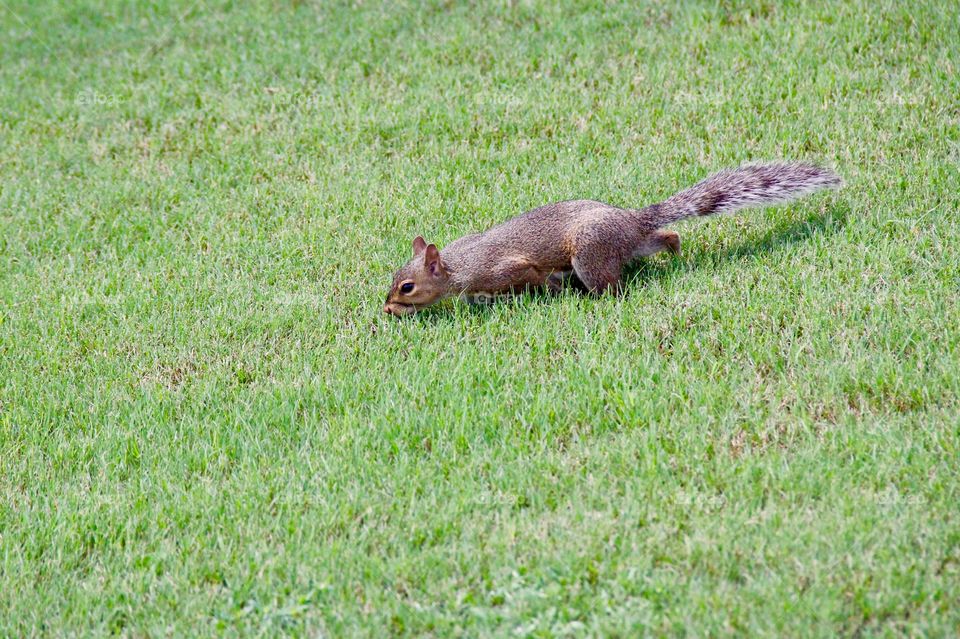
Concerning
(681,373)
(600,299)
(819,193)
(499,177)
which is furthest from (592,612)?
(499,177)

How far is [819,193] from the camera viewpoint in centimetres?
624

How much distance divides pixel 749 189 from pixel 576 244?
1.04 m

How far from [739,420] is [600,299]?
1351 millimetres

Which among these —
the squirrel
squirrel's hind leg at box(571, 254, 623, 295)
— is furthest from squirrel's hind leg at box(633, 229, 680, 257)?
squirrel's hind leg at box(571, 254, 623, 295)

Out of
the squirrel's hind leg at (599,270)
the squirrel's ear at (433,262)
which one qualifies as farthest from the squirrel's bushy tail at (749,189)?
the squirrel's ear at (433,262)

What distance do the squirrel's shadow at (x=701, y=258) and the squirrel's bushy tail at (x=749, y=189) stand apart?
0.25 m

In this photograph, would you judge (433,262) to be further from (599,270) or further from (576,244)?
(599,270)

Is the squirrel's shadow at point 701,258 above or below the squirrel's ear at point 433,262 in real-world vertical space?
below

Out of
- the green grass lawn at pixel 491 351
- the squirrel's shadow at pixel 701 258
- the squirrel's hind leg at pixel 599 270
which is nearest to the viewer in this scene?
the green grass lawn at pixel 491 351

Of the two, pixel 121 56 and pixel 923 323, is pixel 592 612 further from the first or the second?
pixel 121 56

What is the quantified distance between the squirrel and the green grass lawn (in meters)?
0.15

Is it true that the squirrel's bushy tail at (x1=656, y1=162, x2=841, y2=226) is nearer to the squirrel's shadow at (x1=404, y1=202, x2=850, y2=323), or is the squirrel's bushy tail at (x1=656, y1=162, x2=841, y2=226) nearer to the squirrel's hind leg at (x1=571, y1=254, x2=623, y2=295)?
the squirrel's shadow at (x1=404, y1=202, x2=850, y2=323)

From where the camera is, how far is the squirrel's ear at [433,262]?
552 centimetres

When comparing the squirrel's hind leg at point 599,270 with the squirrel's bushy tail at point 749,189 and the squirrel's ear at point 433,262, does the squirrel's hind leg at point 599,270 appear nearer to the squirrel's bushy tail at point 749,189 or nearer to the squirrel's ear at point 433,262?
the squirrel's bushy tail at point 749,189
